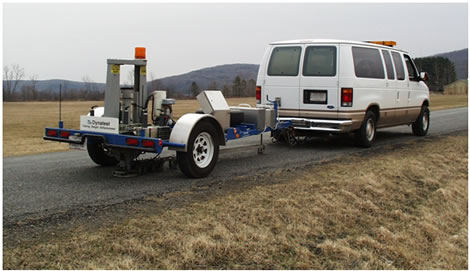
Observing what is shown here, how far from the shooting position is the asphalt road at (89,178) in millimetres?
6184

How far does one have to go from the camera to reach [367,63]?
36.0 feet

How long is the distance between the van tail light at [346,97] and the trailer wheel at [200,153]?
142 inches

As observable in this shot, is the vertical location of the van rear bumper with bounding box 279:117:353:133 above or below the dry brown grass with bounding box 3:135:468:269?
above

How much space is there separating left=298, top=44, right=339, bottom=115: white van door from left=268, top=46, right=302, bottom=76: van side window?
178mm

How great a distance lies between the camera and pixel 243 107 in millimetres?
9617

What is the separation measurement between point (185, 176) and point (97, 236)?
295 centimetres

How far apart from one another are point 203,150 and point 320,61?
391 centimetres

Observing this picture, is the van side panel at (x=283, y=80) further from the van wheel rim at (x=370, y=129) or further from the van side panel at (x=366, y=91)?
the van wheel rim at (x=370, y=129)

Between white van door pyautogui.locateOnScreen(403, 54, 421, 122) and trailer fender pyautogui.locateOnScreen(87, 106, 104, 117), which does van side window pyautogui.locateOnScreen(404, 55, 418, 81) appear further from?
trailer fender pyautogui.locateOnScreen(87, 106, 104, 117)

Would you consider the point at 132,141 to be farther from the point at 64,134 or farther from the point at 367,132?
the point at 367,132

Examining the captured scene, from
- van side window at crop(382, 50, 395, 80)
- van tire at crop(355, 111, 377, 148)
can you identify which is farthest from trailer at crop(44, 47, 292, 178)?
van side window at crop(382, 50, 395, 80)

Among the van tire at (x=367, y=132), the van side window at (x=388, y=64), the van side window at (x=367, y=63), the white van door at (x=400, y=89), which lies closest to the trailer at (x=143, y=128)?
the van side window at (x=367, y=63)

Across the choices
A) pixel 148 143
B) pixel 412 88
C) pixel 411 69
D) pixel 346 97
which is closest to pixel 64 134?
pixel 148 143

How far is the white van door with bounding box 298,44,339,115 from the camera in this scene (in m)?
10.5
